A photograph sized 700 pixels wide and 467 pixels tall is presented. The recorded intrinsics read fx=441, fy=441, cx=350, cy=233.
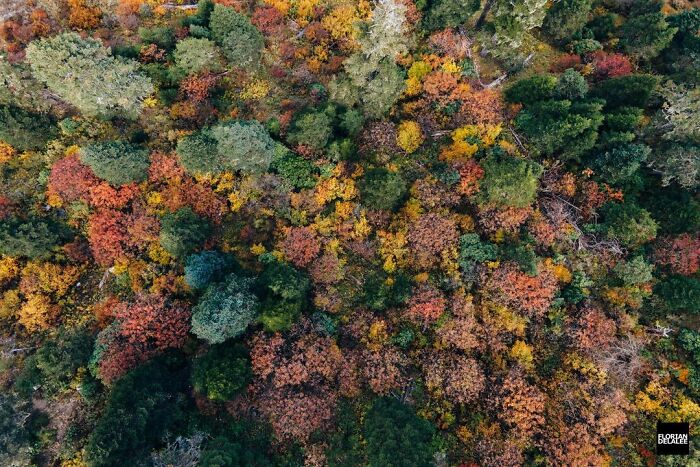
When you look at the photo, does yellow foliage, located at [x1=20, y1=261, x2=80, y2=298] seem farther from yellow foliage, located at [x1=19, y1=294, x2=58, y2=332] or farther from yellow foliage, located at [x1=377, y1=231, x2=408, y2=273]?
yellow foliage, located at [x1=377, y1=231, x2=408, y2=273]

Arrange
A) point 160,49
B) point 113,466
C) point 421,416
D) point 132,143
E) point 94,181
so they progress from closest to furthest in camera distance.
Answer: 1. point 113,466
2. point 421,416
3. point 94,181
4. point 132,143
5. point 160,49

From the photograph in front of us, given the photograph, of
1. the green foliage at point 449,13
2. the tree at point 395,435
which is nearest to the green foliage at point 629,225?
the tree at point 395,435

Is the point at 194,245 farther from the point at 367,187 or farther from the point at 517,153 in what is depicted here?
the point at 517,153

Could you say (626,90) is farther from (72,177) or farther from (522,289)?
(72,177)

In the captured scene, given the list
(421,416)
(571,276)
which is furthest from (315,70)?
(421,416)

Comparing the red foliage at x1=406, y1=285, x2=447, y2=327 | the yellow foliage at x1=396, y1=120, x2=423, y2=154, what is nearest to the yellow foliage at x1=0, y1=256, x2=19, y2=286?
the red foliage at x1=406, y1=285, x2=447, y2=327

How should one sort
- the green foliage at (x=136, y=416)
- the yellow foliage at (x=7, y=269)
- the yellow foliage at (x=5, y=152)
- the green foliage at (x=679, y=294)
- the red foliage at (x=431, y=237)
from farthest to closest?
the yellow foliage at (x=5, y=152) < the red foliage at (x=431, y=237) < the yellow foliage at (x=7, y=269) < the green foliage at (x=679, y=294) < the green foliage at (x=136, y=416)

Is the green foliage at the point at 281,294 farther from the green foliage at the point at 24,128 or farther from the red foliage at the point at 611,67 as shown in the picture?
the red foliage at the point at 611,67

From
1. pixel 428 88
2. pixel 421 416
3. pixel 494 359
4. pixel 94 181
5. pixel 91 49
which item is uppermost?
pixel 91 49
